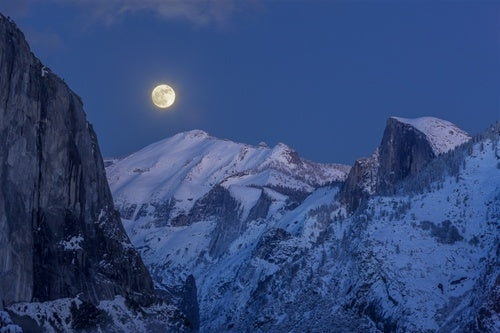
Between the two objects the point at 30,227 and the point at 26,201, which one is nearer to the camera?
the point at 26,201

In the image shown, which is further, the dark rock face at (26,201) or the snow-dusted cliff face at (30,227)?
the dark rock face at (26,201)

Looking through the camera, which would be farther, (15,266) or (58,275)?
(58,275)

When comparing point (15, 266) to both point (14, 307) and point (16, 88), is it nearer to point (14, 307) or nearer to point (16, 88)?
point (14, 307)

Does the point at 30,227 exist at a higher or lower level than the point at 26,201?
lower

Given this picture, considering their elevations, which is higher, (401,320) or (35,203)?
(35,203)

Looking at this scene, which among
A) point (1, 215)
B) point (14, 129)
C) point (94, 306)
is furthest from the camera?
point (94, 306)

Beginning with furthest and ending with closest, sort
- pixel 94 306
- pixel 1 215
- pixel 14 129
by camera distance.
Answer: pixel 94 306 < pixel 14 129 < pixel 1 215

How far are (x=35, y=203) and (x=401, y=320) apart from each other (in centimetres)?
7034

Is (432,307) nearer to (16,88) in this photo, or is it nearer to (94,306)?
(94,306)

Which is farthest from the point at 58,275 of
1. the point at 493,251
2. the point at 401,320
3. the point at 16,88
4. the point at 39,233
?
the point at 493,251

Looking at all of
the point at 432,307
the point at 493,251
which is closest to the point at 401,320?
the point at 432,307

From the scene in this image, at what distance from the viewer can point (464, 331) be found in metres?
174

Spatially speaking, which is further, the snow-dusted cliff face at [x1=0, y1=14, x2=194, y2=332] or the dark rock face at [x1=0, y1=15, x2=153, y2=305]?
the dark rock face at [x1=0, y1=15, x2=153, y2=305]

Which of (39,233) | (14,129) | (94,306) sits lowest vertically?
(94,306)
